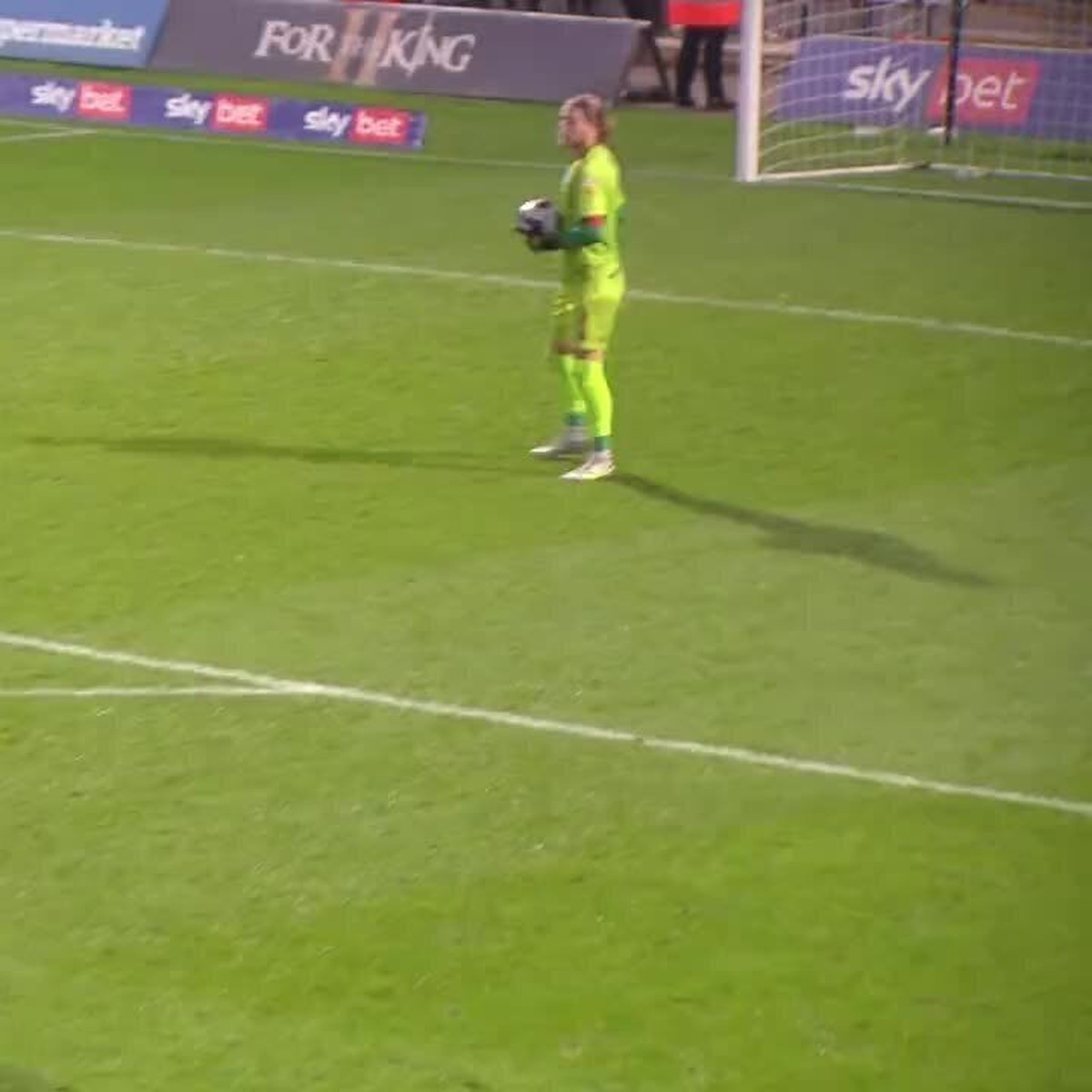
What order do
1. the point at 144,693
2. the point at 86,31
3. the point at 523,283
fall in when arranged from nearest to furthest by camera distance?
the point at 144,693, the point at 523,283, the point at 86,31

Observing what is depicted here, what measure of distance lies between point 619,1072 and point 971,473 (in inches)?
273

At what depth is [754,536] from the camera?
38.8 feet

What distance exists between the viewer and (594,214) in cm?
1245

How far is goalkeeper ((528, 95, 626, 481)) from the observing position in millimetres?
12414

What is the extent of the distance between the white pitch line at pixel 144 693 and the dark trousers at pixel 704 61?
19.0 meters

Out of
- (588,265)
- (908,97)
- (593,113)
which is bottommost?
(908,97)

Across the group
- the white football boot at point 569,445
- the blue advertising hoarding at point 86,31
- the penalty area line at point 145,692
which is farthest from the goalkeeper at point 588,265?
the blue advertising hoarding at point 86,31

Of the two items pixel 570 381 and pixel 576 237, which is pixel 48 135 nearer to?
pixel 570 381

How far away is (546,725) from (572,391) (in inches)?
152

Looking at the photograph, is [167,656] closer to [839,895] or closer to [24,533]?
[24,533]

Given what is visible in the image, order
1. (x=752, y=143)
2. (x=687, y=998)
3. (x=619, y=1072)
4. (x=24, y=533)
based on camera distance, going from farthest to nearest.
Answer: (x=752, y=143), (x=24, y=533), (x=687, y=998), (x=619, y=1072)

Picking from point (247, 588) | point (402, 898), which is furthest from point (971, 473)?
point (402, 898)

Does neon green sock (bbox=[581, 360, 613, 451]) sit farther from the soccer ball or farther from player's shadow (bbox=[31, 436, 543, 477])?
the soccer ball

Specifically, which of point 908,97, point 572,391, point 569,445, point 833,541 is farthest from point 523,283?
point 908,97
